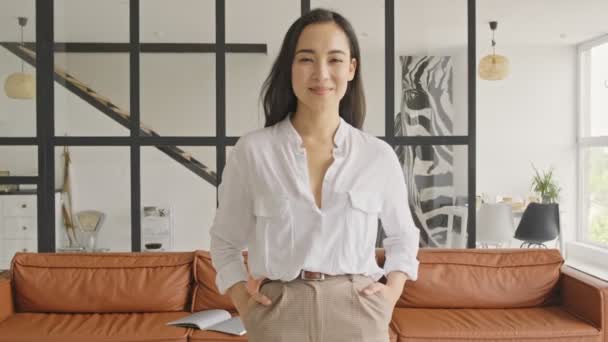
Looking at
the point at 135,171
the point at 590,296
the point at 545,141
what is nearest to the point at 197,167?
the point at 135,171

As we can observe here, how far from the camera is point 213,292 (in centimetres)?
320

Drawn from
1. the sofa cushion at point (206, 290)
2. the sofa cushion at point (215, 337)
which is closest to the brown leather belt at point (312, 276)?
the sofa cushion at point (215, 337)

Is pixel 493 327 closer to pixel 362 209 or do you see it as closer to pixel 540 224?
pixel 362 209

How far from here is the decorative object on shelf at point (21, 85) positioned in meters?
3.67

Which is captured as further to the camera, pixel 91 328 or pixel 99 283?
pixel 99 283

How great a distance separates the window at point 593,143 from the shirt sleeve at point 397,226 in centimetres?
763

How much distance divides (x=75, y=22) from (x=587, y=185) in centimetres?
738

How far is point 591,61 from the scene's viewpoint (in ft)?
A: 28.3

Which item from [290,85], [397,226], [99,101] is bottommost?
[397,226]

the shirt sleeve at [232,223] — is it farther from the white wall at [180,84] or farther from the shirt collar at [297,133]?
the white wall at [180,84]

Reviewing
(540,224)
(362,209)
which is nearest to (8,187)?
(362,209)

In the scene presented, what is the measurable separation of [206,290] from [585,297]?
1.88 metres

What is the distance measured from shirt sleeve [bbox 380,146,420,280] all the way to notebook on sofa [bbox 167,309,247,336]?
155 cm

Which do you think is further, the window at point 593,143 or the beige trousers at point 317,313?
the window at point 593,143
